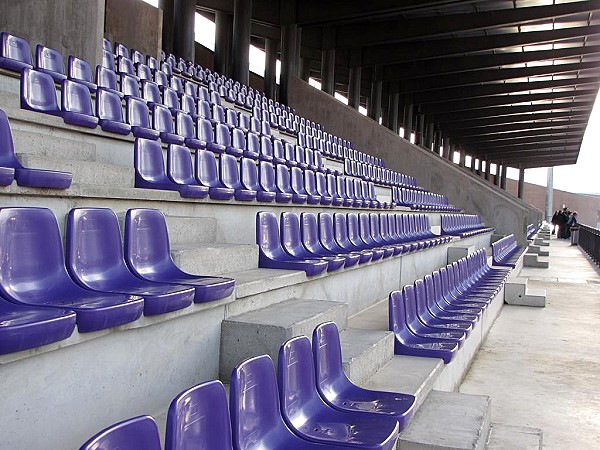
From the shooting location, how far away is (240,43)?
13.7 metres

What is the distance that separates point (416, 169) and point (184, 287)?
12.8 meters

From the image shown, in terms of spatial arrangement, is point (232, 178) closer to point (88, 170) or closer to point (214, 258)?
point (88, 170)

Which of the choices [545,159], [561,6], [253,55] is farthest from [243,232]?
[545,159]

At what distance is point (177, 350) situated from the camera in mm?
2289

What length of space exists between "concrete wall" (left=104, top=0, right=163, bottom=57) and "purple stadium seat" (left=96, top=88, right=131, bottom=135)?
490 centimetres

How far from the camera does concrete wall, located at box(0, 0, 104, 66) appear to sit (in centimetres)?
571

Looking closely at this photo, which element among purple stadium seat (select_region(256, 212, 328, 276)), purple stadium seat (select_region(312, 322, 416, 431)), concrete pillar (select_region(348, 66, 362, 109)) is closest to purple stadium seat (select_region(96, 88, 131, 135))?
purple stadium seat (select_region(256, 212, 328, 276))

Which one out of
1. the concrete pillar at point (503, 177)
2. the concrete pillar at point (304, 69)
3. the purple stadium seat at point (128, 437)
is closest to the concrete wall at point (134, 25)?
the purple stadium seat at point (128, 437)

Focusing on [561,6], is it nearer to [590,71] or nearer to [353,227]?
[590,71]

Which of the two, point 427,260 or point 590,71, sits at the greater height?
point 590,71

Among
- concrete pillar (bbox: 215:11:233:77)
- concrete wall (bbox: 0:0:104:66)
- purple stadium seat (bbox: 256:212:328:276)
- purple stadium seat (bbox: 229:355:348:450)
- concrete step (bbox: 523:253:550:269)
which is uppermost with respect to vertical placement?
concrete pillar (bbox: 215:11:233:77)

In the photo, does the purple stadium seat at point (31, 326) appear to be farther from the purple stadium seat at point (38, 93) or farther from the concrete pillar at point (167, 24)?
the concrete pillar at point (167, 24)

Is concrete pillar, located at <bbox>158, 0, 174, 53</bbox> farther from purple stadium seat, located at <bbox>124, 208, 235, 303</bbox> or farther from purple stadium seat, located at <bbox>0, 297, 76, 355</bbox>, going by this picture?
purple stadium seat, located at <bbox>0, 297, 76, 355</bbox>

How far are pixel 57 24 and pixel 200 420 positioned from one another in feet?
17.5
